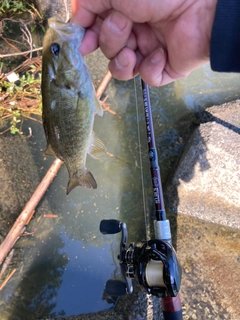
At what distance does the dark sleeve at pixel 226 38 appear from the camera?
1461mm

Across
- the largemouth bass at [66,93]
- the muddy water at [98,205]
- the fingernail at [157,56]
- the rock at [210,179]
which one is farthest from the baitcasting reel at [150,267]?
the fingernail at [157,56]

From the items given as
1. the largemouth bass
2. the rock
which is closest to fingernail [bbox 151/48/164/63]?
the largemouth bass

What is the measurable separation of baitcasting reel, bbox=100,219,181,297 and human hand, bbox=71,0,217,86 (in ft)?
3.49

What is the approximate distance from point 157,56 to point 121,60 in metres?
0.22

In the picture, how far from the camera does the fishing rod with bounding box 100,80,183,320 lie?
1837 mm

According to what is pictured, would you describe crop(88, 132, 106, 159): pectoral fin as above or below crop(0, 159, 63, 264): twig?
above

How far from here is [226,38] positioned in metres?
1.51

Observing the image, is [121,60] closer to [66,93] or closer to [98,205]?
[66,93]

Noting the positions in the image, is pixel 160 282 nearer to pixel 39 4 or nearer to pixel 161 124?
pixel 161 124

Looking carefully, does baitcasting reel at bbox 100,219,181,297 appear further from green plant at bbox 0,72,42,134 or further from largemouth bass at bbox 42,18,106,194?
green plant at bbox 0,72,42,134

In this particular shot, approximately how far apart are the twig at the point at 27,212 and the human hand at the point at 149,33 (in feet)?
5.00

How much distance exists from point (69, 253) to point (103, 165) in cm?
95

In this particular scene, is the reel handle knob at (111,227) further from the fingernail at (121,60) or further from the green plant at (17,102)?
the green plant at (17,102)

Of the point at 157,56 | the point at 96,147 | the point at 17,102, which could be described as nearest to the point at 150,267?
the point at 96,147
